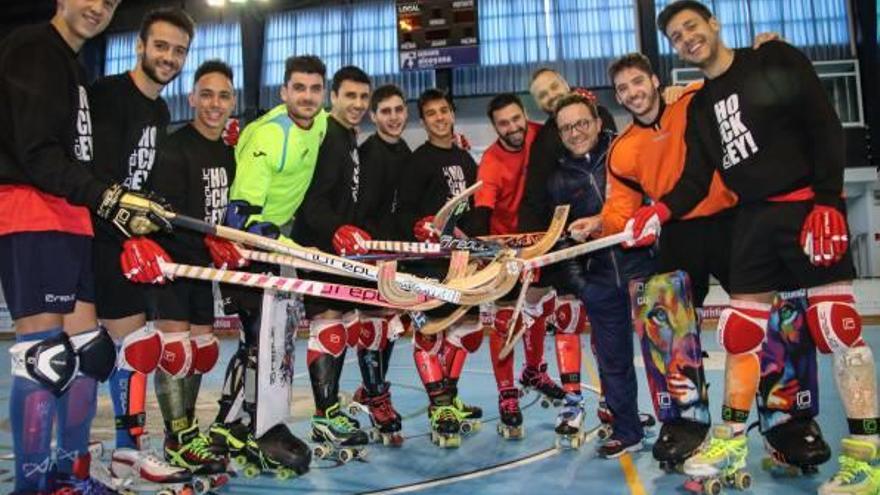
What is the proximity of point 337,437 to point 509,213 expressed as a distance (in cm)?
169

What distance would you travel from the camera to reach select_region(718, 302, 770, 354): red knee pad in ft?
8.45

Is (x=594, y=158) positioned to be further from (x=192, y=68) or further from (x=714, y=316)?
(x=192, y=68)

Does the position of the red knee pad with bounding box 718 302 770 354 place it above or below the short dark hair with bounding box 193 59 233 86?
below

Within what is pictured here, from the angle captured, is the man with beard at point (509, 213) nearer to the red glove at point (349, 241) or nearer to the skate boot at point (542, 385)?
the skate boot at point (542, 385)

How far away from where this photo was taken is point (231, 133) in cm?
360

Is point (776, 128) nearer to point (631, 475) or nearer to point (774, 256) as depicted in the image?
point (774, 256)

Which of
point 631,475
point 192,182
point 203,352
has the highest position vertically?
point 192,182

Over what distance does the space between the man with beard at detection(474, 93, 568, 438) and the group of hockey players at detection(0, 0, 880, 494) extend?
0.06ft

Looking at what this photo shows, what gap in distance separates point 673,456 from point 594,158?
1450mm

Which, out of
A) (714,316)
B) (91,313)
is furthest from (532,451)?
(714,316)

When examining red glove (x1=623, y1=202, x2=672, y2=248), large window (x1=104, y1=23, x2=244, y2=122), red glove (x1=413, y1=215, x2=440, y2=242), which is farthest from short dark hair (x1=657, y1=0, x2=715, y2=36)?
large window (x1=104, y1=23, x2=244, y2=122)

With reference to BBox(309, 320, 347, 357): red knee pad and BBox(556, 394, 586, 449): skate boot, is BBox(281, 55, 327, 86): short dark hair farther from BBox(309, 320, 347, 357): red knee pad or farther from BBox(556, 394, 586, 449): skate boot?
BBox(556, 394, 586, 449): skate boot

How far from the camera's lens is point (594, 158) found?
3.51 metres

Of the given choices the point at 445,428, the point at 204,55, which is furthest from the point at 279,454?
the point at 204,55
